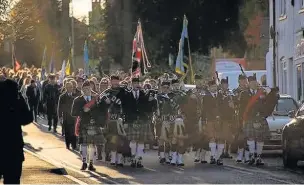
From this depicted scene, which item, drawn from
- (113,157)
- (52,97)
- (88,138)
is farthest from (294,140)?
(52,97)

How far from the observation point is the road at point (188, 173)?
46.6 ft

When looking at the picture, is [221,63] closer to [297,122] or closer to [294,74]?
[294,74]

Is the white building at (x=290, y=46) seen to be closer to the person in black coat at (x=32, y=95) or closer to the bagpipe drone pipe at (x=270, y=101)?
the person in black coat at (x=32, y=95)

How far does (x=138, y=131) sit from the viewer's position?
17125mm

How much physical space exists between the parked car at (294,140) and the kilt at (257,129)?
0.52 metres

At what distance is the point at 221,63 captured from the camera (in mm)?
40375

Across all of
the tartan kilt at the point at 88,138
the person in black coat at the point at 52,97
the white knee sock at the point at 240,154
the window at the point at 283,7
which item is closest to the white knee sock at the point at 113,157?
the tartan kilt at the point at 88,138

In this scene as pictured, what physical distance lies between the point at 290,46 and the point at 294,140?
20.6 meters

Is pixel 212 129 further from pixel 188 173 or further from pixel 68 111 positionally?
pixel 68 111

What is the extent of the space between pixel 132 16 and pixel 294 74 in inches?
605

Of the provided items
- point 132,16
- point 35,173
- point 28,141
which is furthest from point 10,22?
point 132,16

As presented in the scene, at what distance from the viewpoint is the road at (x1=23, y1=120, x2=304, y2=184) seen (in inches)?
559

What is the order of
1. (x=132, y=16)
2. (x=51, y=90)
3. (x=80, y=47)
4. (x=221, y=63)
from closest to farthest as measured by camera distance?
1. (x=51, y=90)
2. (x=221, y=63)
3. (x=132, y=16)
4. (x=80, y=47)

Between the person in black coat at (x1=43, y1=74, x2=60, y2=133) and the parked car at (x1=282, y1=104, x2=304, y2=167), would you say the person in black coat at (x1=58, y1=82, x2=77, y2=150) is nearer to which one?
the person in black coat at (x1=43, y1=74, x2=60, y2=133)
